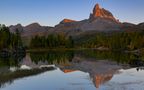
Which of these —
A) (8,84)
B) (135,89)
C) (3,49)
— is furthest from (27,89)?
(3,49)

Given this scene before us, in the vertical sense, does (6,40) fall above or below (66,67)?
above

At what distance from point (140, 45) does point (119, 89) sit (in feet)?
468

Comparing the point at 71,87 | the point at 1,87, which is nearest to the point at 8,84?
the point at 1,87

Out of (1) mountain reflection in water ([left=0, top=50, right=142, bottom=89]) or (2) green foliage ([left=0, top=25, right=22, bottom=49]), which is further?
(2) green foliage ([left=0, top=25, right=22, bottom=49])

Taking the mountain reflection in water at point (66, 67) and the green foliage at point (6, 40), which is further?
the green foliage at point (6, 40)

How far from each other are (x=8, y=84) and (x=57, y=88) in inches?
311

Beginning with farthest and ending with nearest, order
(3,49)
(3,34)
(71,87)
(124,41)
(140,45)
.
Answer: (124,41)
(140,45)
(3,34)
(3,49)
(71,87)

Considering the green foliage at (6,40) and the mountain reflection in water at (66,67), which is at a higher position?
the green foliage at (6,40)

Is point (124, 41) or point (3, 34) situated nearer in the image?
point (3, 34)

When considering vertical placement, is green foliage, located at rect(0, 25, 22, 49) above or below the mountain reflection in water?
above

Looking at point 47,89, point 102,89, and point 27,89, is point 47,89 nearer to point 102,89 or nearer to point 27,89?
point 27,89

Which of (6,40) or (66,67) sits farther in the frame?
(6,40)

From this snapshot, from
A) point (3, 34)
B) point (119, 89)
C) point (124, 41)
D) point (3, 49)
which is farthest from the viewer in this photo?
point (124, 41)

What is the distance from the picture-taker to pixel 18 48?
17950 centimetres
